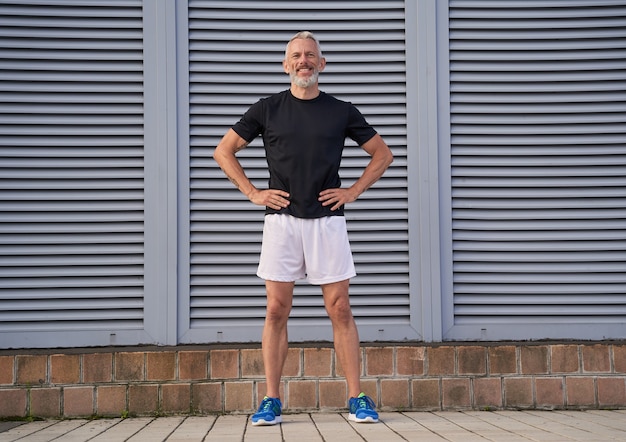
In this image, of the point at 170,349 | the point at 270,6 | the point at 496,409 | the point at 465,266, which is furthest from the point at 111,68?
the point at 496,409

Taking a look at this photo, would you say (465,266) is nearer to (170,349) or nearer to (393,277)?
(393,277)

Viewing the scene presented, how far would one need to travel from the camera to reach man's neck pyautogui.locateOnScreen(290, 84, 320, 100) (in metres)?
3.69

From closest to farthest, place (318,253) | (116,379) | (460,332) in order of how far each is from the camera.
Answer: (318,253) < (116,379) < (460,332)

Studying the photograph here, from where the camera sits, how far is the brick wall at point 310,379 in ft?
13.1

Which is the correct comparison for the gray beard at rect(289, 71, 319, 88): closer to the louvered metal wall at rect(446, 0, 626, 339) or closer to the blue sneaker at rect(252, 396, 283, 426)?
the louvered metal wall at rect(446, 0, 626, 339)

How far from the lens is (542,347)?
13.6ft

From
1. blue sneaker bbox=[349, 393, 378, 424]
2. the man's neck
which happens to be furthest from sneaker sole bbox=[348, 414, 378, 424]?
the man's neck

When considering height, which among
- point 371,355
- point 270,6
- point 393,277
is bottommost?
point 371,355

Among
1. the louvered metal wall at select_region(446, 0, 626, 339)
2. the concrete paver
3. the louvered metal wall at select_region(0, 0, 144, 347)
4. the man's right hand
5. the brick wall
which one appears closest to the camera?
the concrete paver

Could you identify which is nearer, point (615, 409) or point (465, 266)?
point (615, 409)

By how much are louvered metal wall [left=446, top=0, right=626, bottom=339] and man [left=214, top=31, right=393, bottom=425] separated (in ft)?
3.27

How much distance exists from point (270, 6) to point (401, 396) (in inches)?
93.9

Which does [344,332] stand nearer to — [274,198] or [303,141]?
[274,198]

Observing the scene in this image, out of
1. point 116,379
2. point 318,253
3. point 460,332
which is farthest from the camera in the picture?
point 460,332
